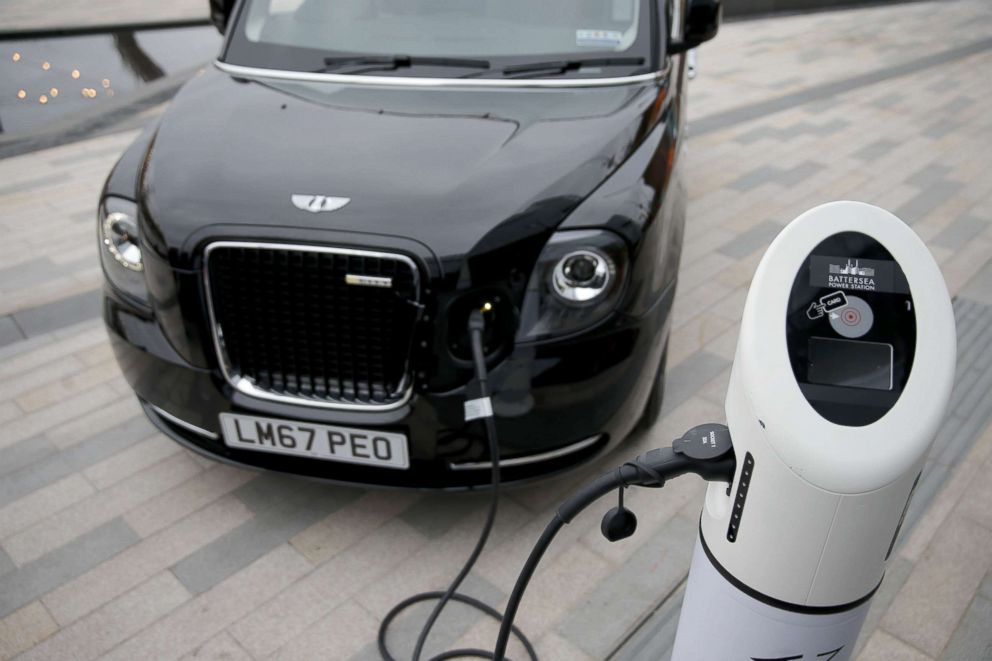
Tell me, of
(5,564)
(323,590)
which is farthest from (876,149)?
(5,564)

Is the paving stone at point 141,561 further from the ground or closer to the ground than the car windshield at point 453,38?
closer to the ground

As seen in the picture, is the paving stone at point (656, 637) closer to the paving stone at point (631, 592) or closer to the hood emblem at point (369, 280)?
the paving stone at point (631, 592)

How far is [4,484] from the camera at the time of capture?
308 cm

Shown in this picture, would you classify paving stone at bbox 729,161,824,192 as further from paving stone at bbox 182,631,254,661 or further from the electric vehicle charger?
the electric vehicle charger

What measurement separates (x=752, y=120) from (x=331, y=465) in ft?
20.8

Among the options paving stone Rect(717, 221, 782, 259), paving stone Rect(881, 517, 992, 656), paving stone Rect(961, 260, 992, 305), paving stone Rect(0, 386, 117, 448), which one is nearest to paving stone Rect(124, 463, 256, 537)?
paving stone Rect(0, 386, 117, 448)

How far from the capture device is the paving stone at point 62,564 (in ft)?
8.51

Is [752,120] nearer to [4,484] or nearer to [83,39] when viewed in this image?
[4,484]

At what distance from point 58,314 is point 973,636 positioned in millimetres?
4073

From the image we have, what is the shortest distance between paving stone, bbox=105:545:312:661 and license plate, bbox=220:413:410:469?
40cm

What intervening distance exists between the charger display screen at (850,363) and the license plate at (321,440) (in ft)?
4.61

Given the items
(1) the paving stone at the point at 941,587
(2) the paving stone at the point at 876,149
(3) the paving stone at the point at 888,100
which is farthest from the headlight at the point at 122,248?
(3) the paving stone at the point at 888,100

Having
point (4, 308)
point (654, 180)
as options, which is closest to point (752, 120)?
point (654, 180)

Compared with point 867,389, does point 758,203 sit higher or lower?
lower
